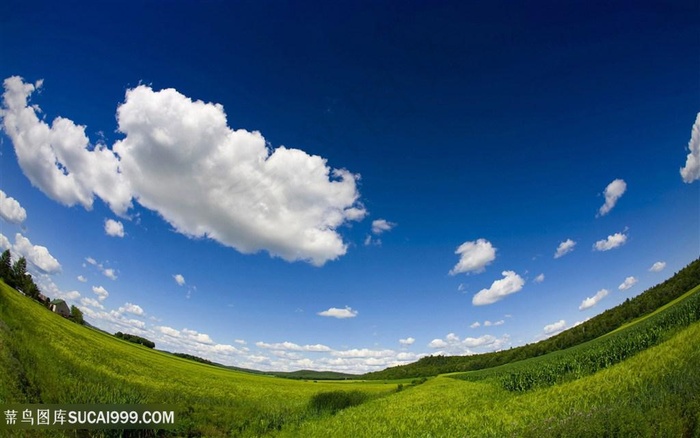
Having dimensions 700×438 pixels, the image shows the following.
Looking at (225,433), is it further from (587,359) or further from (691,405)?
(587,359)

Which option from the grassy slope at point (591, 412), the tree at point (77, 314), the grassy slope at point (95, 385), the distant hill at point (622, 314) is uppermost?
the tree at point (77, 314)

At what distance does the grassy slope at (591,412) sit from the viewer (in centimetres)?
733

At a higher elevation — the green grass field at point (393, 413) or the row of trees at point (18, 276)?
the row of trees at point (18, 276)

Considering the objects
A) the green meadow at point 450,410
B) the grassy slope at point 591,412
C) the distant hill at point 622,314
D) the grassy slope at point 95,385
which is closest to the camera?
the grassy slope at point 591,412

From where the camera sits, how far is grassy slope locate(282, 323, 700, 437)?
7.33 metres

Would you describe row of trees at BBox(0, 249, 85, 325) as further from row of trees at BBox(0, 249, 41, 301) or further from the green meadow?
the green meadow

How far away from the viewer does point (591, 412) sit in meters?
10.1

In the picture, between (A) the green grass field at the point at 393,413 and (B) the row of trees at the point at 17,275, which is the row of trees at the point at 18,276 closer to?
(B) the row of trees at the point at 17,275

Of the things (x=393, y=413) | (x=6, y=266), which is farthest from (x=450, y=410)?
(x=6, y=266)

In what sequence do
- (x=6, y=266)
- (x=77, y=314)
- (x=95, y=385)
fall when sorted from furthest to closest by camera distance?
(x=77, y=314) < (x=6, y=266) < (x=95, y=385)

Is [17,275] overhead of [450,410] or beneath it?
overhead

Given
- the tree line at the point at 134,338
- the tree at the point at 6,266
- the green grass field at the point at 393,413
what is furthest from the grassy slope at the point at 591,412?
the tree line at the point at 134,338

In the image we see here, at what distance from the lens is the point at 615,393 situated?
1271 centimetres

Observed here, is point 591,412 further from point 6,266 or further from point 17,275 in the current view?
point 17,275
